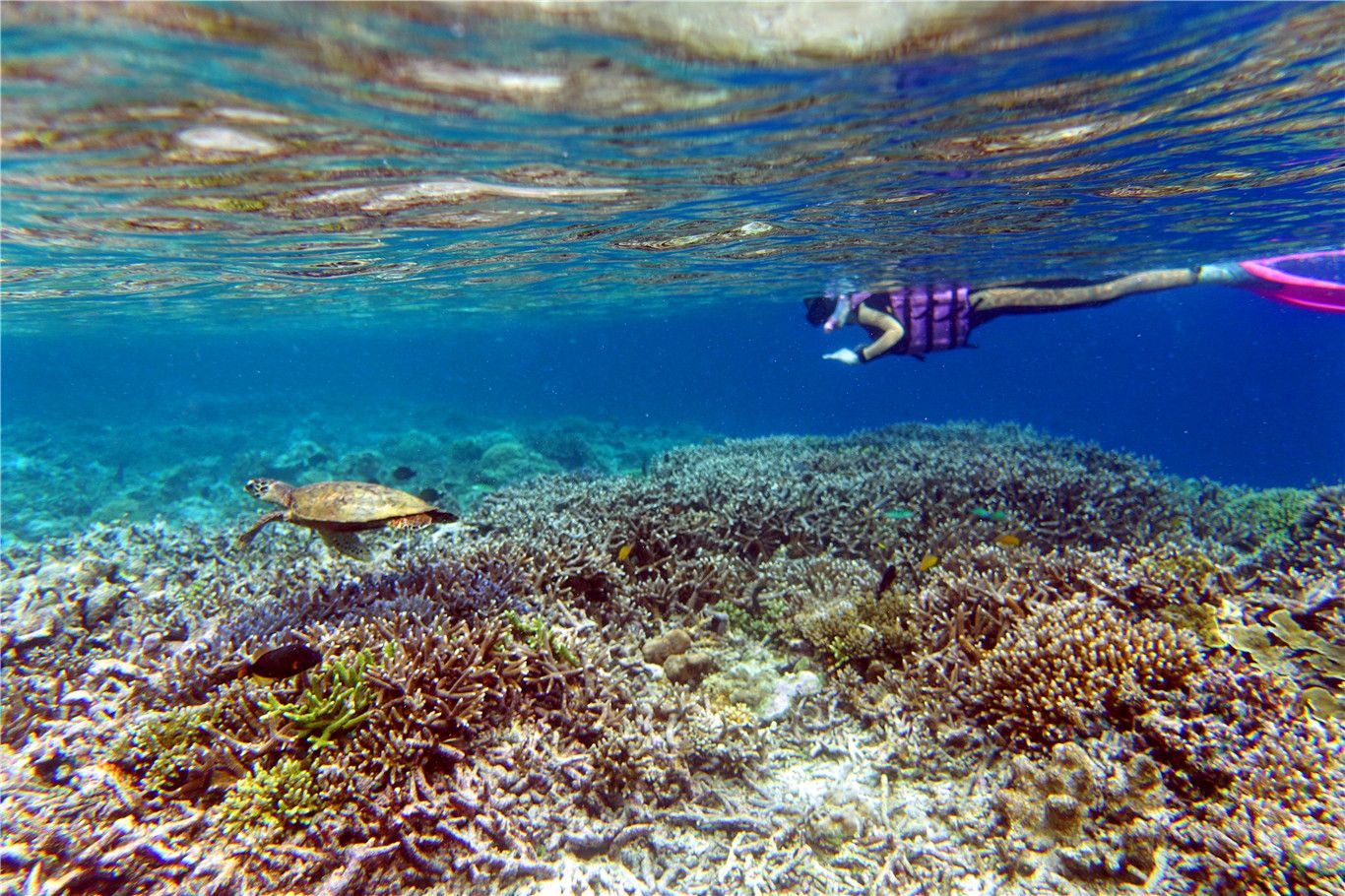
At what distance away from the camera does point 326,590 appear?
6.10m

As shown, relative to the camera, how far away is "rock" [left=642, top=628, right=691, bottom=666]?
593 centimetres

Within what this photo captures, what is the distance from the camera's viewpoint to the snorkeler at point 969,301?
41.1 feet

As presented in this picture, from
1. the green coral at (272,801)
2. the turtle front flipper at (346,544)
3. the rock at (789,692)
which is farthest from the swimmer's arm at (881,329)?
the green coral at (272,801)

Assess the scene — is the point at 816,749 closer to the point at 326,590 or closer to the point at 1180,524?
the point at 326,590

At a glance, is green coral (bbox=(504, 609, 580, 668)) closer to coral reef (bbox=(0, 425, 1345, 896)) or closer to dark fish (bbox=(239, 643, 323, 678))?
coral reef (bbox=(0, 425, 1345, 896))

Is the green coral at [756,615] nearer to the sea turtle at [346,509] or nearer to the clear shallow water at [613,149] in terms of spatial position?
the sea turtle at [346,509]

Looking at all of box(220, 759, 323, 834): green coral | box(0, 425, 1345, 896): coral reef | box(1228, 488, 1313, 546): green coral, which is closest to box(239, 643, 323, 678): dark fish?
box(0, 425, 1345, 896): coral reef

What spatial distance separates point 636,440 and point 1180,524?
22489 mm

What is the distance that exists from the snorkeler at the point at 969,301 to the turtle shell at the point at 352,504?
331 inches

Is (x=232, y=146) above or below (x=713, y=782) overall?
above

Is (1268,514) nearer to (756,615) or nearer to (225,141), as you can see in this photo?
(756,615)

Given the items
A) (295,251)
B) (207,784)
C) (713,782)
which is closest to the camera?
(207,784)

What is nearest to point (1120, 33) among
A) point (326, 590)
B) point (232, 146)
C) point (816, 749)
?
point (816, 749)

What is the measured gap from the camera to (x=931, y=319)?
12781mm
